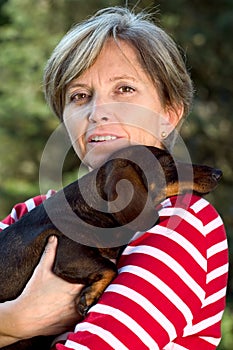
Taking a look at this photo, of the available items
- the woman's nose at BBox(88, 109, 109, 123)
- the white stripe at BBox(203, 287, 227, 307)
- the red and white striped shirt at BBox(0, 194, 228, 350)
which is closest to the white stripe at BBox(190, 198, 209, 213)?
the red and white striped shirt at BBox(0, 194, 228, 350)

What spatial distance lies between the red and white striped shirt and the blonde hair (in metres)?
0.64

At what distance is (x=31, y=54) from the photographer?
1109 centimetres

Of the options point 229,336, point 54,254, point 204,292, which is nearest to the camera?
point 204,292

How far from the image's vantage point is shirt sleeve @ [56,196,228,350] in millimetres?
2148

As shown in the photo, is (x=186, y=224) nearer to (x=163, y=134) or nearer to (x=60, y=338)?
(x=60, y=338)

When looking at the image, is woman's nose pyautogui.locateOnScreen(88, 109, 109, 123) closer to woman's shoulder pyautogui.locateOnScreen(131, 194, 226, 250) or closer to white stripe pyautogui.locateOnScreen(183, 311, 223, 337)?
woman's shoulder pyautogui.locateOnScreen(131, 194, 226, 250)

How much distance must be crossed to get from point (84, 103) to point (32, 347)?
3.07ft

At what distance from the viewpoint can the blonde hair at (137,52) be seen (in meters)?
2.83

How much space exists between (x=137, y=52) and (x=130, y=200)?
0.72 metres

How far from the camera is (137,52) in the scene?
2.82 meters

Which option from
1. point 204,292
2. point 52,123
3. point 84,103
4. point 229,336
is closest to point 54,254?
point 204,292

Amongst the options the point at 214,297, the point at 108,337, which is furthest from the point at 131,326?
the point at 214,297

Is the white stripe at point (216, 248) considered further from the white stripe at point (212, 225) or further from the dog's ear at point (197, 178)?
the dog's ear at point (197, 178)

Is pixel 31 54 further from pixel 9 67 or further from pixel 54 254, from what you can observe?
pixel 54 254
